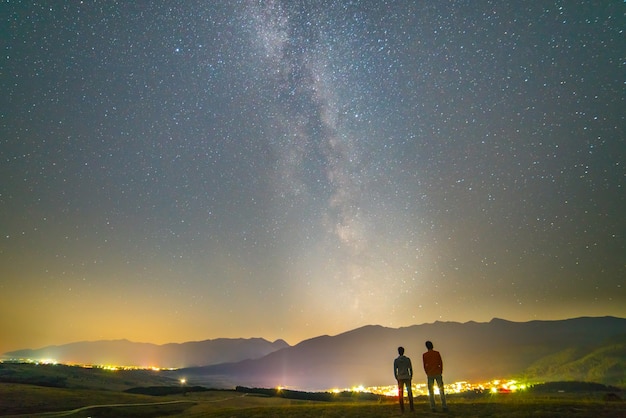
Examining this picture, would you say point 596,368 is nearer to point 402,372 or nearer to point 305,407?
point 305,407

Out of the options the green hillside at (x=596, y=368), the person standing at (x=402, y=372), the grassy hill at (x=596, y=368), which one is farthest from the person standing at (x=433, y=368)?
the grassy hill at (x=596, y=368)

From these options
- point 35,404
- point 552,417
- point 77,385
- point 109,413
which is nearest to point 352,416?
point 552,417

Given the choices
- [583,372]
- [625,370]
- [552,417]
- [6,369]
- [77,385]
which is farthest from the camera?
[583,372]

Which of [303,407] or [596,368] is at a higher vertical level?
[303,407]

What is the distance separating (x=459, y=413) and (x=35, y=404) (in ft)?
108

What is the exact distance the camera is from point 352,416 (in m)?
15.7

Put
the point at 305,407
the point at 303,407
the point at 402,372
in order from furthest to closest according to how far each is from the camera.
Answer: the point at 303,407
the point at 305,407
the point at 402,372

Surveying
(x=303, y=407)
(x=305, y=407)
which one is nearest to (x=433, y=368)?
(x=305, y=407)

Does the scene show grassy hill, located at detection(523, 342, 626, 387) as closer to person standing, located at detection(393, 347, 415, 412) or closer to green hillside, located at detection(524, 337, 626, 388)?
green hillside, located at detection(524, 337, 626, 388)

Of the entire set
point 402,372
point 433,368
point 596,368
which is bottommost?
point 596,368

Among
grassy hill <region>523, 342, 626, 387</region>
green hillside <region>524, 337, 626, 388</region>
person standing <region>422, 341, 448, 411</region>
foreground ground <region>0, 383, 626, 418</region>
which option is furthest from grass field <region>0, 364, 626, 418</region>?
grassy hill <region>523, 342, 626, 387</region>

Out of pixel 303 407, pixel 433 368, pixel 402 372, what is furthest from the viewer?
pixel 303 407

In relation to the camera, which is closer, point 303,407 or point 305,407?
point 305,407

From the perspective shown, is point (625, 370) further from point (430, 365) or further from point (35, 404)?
point (35, 404)
